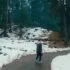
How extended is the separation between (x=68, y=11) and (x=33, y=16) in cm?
2498

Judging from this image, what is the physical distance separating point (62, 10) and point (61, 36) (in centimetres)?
441

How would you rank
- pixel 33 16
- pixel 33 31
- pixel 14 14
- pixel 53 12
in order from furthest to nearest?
pixel 33 16 → pixel 14 14 → pixel 33 31 → pixel 53 12

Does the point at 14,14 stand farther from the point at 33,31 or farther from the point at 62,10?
the point at 62,10

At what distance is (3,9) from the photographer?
4475 centimetres

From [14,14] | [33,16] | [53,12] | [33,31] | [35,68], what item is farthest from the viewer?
[33,16]

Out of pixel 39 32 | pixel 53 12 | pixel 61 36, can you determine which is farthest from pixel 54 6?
pixel 39 32

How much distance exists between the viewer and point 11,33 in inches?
1785

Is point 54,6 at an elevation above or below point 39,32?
above

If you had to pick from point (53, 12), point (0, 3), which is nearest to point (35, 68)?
point (53, 12)

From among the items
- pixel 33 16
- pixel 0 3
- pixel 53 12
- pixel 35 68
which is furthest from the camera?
pixel 33 16

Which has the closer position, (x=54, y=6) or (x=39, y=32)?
(x=54, y=6)

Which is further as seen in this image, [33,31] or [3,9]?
[33,31]

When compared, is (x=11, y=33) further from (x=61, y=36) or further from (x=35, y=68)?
(x=35, y=68)

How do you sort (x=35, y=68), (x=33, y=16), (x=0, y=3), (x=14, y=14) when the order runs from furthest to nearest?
(x=33, y=16)
(x=14, y=14)
(x=0, y=3)
(x=35, y=68)
